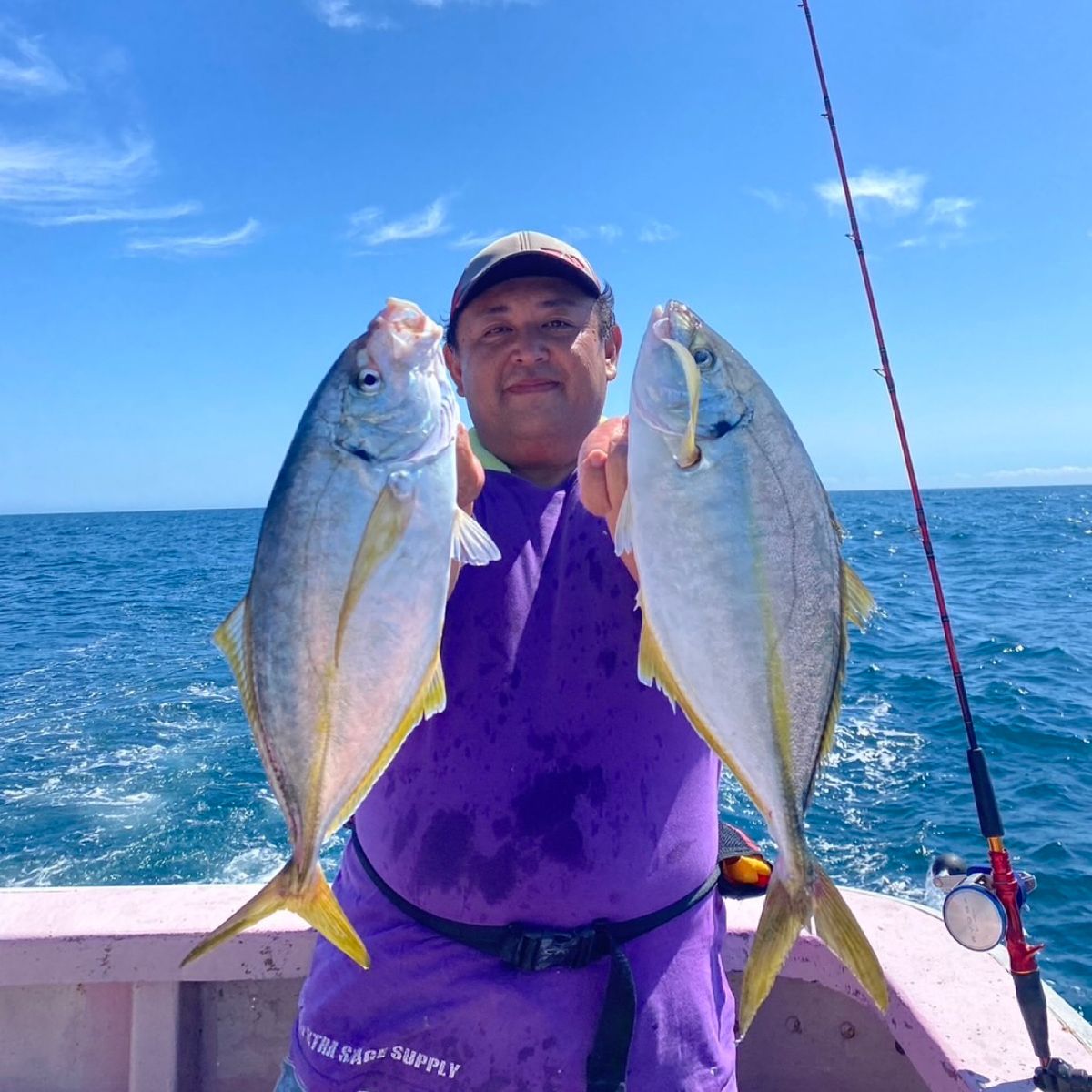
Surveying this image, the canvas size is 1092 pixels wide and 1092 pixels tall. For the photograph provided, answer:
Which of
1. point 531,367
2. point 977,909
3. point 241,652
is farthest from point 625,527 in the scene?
point 977,909

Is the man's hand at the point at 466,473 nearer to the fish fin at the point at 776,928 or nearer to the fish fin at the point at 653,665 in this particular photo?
the fish fin at the point at 653,665

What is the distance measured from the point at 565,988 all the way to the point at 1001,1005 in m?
1.97

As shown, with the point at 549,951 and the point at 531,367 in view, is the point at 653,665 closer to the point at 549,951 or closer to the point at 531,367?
the point at 549,951

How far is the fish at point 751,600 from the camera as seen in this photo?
201cm

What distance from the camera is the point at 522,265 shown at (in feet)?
8.87

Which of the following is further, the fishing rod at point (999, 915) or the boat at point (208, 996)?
the boat at point (208, 996)

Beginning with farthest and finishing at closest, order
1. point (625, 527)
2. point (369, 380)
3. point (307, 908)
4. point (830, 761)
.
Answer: point (830, 761) → point (369, 380) → point (625, 527) → point (307, 908)

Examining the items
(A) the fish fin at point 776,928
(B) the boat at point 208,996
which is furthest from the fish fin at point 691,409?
(B) the boat at point 208,996

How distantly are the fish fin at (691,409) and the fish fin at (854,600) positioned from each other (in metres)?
0.48

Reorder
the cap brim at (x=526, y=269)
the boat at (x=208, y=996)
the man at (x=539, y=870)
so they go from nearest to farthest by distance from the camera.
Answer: the man at (x=539, y=870)
the cap brim at (x=526, y=269)
the boat at (x=208, y=996)

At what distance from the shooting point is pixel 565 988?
85.7 inches

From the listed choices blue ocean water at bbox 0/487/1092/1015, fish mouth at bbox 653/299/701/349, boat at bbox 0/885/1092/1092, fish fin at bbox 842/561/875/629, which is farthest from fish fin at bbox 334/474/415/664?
blue ocean water at bbox 0/487/1092/1015

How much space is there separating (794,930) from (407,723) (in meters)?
1.05

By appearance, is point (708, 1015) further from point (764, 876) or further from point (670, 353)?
point (670, 353)
